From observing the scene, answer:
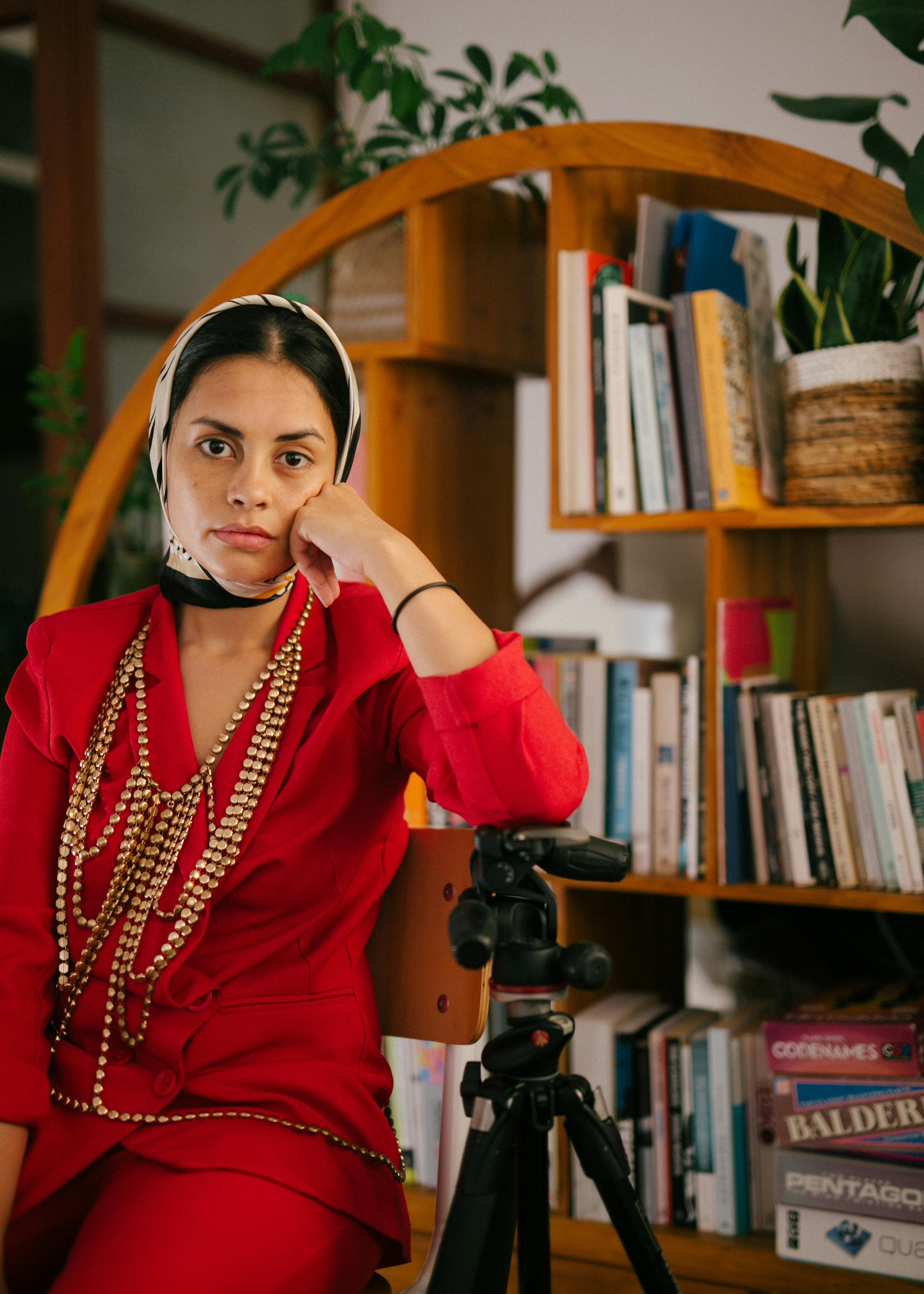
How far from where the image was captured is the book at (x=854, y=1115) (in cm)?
156

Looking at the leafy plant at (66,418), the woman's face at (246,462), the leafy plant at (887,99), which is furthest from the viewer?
the leafy plant at (66,418)

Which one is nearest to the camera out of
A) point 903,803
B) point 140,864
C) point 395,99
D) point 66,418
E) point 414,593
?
point 414,593

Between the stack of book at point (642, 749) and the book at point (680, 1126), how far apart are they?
0.84ft

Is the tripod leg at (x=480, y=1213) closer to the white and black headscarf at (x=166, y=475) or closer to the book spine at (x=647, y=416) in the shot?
the white and black headscarf at (x=166, y=475)

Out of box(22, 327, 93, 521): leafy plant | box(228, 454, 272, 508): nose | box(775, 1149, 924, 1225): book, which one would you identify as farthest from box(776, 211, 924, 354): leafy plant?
box(22, 327, 93, 521): leafy plant

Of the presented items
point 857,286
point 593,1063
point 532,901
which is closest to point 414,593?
point 532,901

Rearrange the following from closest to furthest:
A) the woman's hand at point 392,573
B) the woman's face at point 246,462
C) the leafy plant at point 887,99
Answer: the woman's hand at point 392,573, the woman's face at point 246,462, the leafy plant at point 887,99

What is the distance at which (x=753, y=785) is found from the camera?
163 centimetres

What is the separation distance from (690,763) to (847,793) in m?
0.21

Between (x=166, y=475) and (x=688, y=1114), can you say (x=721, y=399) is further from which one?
(x=688, y=1114)

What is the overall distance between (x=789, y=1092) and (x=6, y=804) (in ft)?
3.56

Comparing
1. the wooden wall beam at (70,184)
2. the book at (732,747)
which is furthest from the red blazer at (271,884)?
the wooden wall beam at (70,184)

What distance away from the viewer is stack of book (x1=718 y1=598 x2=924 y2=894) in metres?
1.54

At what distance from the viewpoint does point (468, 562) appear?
207cm
